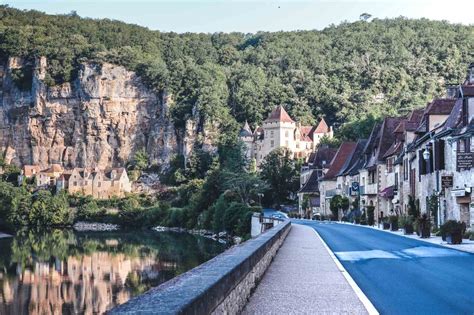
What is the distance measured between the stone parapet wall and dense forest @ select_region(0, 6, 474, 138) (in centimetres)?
12492

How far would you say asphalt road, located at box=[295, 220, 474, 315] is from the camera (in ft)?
36.6

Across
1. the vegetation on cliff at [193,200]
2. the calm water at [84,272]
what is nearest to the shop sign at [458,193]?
the calm water at [84,272]

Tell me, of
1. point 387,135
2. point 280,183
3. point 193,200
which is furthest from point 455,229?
point 280,183

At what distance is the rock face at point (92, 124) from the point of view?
165000mm

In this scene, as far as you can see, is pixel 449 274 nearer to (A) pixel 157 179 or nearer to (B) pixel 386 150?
(B) pixel 386 150

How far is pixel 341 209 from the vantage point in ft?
213

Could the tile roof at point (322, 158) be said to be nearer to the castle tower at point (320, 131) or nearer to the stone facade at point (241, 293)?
the castle tower at point (320, 131)

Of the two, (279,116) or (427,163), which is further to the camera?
(279,116)

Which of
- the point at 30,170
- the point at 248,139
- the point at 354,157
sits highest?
the point at 248,139

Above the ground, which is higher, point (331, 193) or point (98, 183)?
point (98, 183)

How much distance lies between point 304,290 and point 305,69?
534 ft

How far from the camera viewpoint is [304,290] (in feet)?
42.1

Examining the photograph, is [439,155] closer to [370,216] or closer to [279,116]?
[370,216]

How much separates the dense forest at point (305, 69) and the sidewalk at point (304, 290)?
11848 cm
